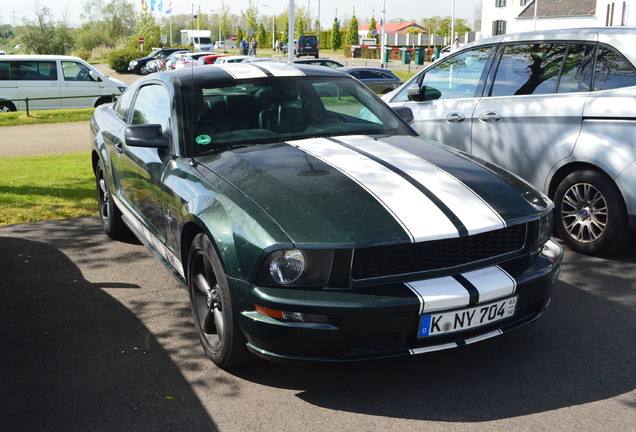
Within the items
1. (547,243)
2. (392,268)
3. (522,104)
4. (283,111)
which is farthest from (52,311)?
(522,104)

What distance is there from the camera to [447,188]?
3852mm

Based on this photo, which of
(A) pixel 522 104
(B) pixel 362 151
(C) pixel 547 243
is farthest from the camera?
(A) pixel 522 104

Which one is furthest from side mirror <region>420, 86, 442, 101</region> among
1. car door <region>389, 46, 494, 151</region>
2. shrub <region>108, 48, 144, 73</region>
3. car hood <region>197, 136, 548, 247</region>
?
shrub <region>108, 48, 144, 73</region>

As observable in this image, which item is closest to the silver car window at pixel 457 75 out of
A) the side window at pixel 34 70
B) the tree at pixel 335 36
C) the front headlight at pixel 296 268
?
the front headlight at pixel 296 268

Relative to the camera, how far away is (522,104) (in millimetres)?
6297

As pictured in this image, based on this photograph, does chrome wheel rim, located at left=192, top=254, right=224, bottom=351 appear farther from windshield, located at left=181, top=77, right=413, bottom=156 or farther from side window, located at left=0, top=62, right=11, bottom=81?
side window, located at left=0, top=62, right=11, bottom=81

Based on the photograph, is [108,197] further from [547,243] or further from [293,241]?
[547,243]

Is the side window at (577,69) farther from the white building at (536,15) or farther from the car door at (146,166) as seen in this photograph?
the white building at (536,15)

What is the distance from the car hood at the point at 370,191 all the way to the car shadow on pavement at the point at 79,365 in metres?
1.08

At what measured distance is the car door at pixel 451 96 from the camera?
679 centimetres

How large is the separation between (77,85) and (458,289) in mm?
19336

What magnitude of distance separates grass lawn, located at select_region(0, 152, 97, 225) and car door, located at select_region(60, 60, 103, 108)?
948cm

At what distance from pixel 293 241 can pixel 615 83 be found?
3575 mm

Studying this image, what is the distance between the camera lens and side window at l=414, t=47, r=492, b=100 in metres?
6.86
